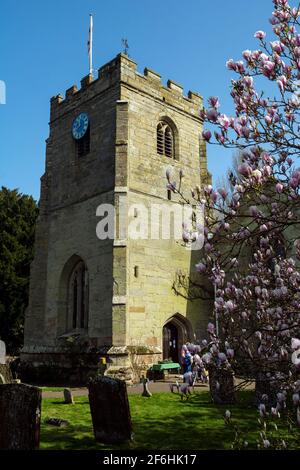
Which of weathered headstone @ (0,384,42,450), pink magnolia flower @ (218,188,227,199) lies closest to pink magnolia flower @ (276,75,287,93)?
pink magnolia flower @ (218,188,227,199)

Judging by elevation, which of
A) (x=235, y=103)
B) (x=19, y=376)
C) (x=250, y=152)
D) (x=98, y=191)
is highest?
(x=98, y=191)

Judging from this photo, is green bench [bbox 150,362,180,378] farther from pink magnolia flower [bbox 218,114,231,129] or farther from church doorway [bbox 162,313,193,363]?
pink magnolia flower [bbox 218,114,231,129]

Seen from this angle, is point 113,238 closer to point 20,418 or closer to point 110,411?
point 110,411

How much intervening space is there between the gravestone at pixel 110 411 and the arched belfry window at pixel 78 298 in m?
10.8

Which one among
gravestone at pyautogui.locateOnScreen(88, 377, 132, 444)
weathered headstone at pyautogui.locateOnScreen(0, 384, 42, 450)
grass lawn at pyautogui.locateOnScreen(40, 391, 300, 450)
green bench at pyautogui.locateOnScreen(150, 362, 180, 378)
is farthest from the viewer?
green bench at pyautogui.locateOnScreen(150, 362, 180, 378)

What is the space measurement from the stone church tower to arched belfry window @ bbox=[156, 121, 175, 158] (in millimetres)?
50

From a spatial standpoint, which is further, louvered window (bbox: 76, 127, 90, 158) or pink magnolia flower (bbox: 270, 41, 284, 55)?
louvered window (bbox: 76, 127, 90, 158)

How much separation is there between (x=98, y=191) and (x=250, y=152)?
13831 mm

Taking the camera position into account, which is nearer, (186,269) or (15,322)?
(186,269)

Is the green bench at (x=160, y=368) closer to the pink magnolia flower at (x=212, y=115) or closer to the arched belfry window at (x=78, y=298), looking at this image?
the arched belfry window at (x=78, y=298)

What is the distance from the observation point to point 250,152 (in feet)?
15.3

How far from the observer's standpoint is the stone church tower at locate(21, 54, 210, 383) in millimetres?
16297
